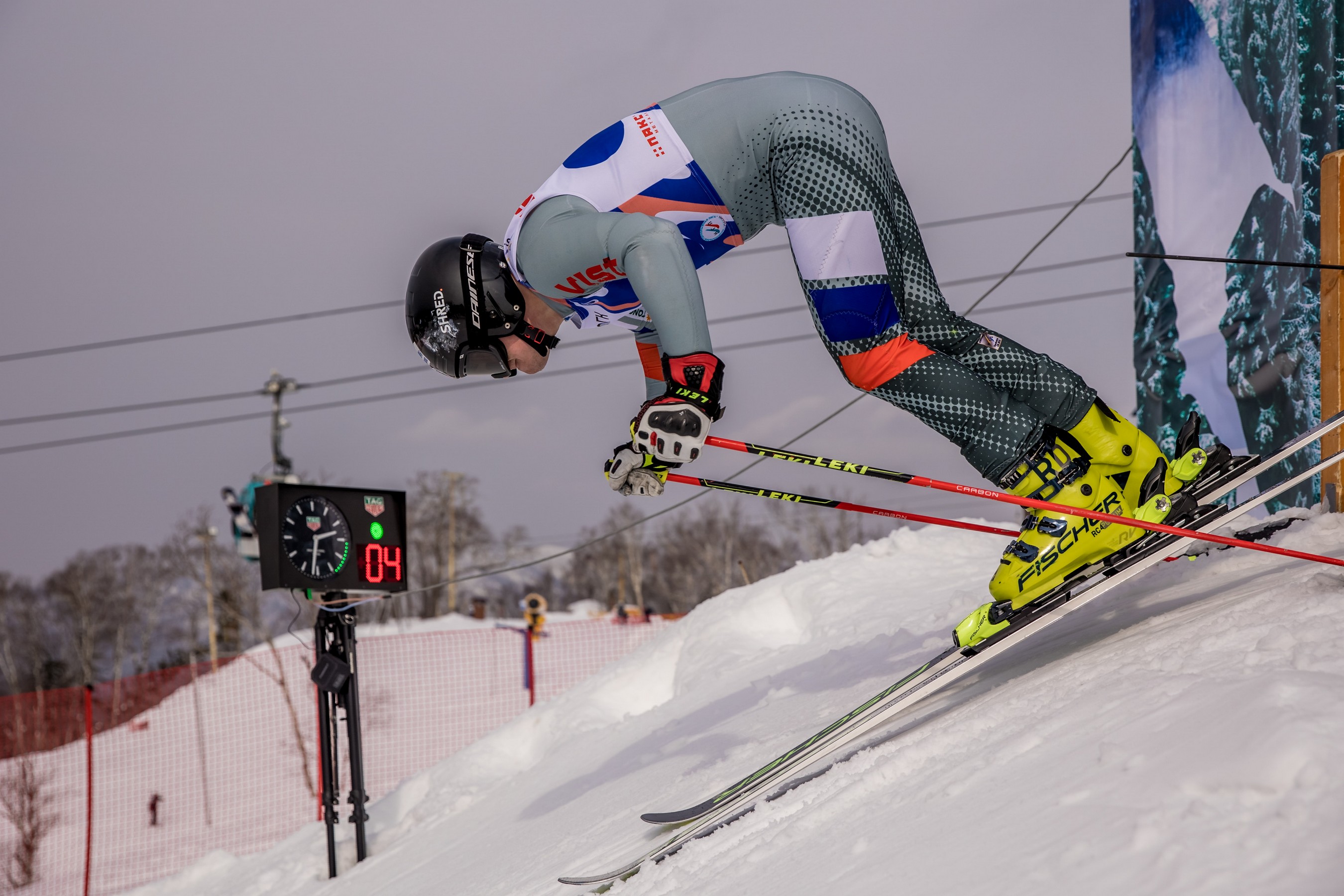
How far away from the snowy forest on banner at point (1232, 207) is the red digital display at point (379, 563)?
4720mm

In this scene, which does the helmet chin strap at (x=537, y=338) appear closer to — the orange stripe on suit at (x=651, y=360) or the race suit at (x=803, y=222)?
the race suit at (x=803, y=222)

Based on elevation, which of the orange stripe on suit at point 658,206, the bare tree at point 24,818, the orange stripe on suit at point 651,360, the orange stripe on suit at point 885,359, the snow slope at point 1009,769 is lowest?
the bare tree at point 24,818

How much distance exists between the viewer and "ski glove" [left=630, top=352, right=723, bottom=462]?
2.01 metres

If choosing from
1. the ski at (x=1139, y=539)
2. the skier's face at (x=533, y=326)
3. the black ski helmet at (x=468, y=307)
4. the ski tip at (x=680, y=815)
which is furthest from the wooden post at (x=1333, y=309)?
the black ski helmet at (x=468, y=307)

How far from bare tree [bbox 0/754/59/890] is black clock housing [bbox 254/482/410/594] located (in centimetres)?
878

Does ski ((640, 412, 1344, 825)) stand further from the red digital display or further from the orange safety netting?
the orange safety netting

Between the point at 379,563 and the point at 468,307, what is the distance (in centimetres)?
373

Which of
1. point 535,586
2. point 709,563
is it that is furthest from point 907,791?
point 535,586

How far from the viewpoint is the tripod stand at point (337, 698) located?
17.2 ft

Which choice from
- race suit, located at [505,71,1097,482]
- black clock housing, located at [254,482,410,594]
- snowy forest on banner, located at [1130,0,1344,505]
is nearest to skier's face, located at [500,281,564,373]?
race suit, located at [505,71,1097,482]

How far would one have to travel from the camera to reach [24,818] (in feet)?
39.0

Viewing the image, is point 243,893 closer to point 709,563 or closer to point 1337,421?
point 1337,421

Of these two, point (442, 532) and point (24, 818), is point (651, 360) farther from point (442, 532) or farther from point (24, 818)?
point (442, 532)

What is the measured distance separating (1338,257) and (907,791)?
2135 mm
